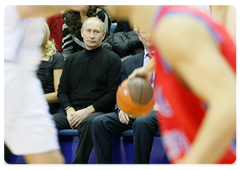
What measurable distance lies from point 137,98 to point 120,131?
141cm

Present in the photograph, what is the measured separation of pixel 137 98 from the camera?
2.19 m

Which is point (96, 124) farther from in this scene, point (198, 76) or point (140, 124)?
point (198, 76)

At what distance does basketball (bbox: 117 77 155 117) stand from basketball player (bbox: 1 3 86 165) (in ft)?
2.01

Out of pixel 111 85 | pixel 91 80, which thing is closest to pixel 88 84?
pixel 91 80

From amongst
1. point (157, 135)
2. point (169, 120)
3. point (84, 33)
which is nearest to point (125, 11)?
point (169, 120)

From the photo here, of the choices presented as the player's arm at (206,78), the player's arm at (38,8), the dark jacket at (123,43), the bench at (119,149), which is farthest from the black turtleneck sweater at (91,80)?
the player's arm at (206,78)

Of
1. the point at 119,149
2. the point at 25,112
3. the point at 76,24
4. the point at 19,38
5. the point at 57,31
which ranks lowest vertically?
the point at 119,149

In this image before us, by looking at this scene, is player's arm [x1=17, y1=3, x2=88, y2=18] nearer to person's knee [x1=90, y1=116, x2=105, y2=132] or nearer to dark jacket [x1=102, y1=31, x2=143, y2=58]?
person's knee [x1=90, y1=116, x2=105, y2=132]

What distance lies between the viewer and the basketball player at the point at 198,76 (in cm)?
95

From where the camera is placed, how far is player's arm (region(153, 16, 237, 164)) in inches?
37.3

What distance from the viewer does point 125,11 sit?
1.46 m

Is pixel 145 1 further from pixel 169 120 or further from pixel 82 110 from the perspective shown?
pixel 82 110

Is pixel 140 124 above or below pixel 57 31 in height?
below

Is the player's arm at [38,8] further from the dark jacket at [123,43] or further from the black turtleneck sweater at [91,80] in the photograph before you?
the dark jacket at [123,43]
